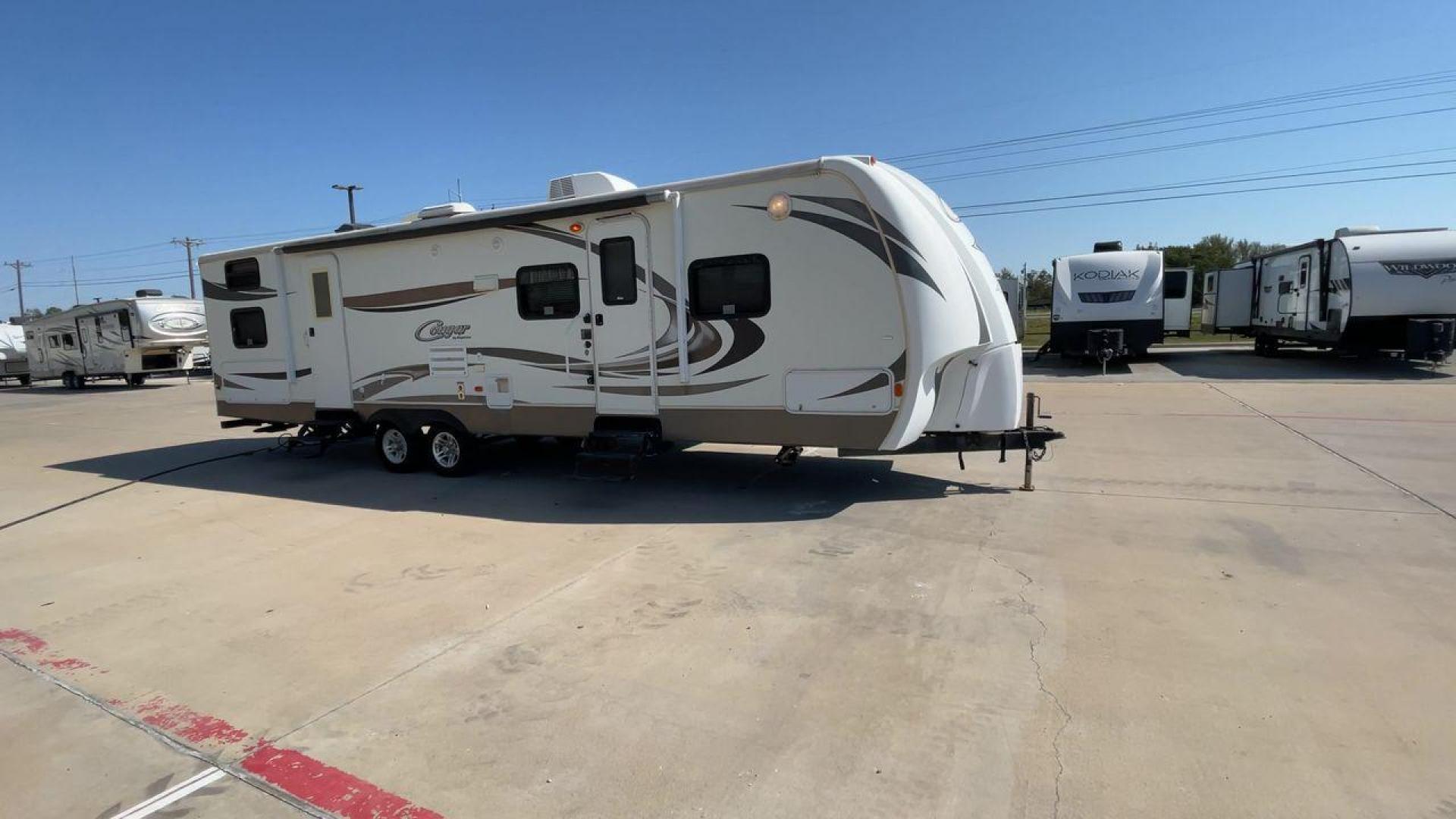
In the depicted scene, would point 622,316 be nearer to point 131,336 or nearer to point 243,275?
point 243,275

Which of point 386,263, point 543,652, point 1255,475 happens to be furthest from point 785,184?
point 1255,475

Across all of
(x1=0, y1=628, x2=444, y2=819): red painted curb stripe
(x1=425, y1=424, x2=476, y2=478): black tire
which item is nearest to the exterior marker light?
(x1=425, y1=424, x2=476, y2=478): black tire

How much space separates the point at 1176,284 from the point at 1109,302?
12.0ft

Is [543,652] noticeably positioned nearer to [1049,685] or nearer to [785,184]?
[1049,685]

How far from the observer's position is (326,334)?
921 centimetres

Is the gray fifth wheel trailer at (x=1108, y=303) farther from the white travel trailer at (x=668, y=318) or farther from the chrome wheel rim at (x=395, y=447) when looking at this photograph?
the chrome wheel rim at (x=395, y=447)

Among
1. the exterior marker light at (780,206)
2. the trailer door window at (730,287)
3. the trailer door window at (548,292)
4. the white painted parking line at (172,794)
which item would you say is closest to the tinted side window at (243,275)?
the trailer door window at (548,292)

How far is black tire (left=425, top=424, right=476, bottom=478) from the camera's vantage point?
852cm

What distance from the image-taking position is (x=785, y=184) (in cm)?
640

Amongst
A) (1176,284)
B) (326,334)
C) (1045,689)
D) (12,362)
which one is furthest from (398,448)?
(12,362)

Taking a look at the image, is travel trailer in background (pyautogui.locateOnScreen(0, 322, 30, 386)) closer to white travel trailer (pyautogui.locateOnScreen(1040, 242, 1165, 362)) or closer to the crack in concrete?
white travel trailer (pyautogui.locateOnScreen(1040, 242, 1165, 362))

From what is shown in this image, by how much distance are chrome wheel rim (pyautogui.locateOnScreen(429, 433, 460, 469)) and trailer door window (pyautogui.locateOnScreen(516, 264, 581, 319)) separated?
6.70 feet

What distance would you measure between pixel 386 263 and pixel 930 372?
640 centimetres

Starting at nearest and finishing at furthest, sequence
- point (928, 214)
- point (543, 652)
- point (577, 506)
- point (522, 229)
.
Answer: point (543, 652), point (928, 214), point (577, 506), point (522, 229)
